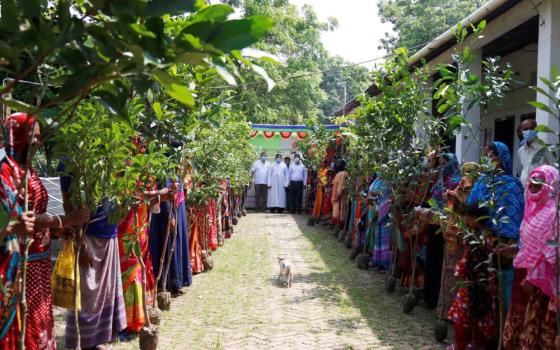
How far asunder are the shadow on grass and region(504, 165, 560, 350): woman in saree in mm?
1343

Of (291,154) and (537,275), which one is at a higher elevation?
(291,154)

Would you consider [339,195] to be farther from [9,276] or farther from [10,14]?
[10,14]

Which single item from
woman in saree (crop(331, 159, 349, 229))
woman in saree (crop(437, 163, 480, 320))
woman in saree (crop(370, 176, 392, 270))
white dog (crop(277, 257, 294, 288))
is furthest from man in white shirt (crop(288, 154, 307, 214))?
woman in saree (crop(437, 163, 480, 320))

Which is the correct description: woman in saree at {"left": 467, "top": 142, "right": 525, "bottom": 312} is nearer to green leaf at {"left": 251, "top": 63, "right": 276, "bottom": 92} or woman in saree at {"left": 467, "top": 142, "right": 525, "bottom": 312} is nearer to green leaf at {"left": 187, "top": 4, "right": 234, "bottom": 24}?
green leaf at {"left": 251, "top": 63, "right": 276, "bottom": 92}

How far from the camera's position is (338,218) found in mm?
12406

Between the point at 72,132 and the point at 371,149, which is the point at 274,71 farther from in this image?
the point at 72,132

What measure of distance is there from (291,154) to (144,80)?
58.4 feet

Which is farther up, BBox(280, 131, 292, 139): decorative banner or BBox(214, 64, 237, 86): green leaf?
BBox(280, 131, 292, 139): decorative banner

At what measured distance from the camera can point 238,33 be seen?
117 centimetres

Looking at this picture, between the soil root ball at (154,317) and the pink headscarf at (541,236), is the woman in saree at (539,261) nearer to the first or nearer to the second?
the pink headscarf at (541,236)

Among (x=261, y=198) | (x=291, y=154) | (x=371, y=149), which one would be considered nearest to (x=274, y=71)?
(x=291, y=154)

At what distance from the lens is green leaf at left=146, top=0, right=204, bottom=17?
3.99ft

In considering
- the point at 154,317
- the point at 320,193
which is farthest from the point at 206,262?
the point at 320,193

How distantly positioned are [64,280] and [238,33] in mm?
3300
